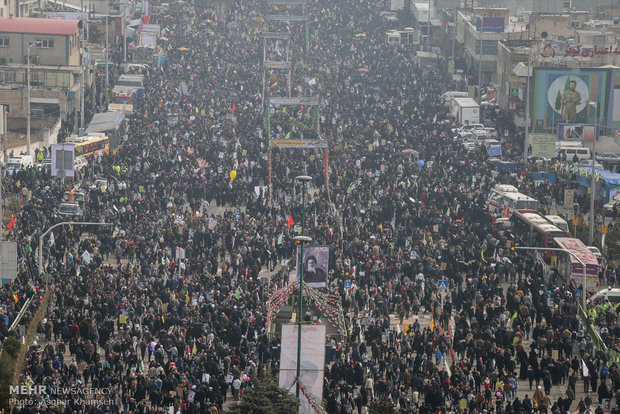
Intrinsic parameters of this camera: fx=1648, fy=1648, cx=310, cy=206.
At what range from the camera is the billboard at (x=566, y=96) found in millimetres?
85750

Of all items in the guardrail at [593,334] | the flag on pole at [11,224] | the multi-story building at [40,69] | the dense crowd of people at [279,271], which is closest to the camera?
the dense crowd of people at [279,271]

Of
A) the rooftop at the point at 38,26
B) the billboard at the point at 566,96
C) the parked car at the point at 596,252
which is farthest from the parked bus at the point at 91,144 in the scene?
the parked car at the point at 596,252

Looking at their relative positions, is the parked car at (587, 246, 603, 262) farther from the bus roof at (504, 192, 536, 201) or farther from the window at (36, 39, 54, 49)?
the window at (36, 39, 54, 49)

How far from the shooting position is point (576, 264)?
53.6m

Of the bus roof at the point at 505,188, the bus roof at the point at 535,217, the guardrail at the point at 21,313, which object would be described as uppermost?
the bus roof at the point at 505,188

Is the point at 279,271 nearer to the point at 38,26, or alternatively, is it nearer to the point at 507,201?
the point at 507,201

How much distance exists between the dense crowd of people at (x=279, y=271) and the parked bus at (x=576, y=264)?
86 centimetres

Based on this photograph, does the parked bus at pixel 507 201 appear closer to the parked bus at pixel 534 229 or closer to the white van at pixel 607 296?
the parked bus at pixel 534 229

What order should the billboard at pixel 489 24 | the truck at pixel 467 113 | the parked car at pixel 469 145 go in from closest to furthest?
the parked car at pixel 469 145 → the truck at pixel 467 113 → the billboard at pixel 489 24

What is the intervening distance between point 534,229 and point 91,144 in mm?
23507

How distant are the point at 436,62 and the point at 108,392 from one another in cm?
6920

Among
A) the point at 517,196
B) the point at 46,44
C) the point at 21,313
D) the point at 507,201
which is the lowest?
the point at 21,313

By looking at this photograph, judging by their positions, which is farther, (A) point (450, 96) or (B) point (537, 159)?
(A) point (450, 96)

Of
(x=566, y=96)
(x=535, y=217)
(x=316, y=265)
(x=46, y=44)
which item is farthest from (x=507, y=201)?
(x=46, y=44)
